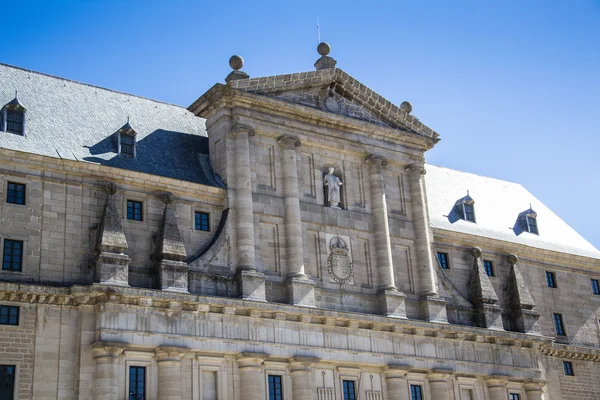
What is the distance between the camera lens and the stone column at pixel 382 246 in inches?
1686

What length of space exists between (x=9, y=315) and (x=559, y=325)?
30147 millimetres

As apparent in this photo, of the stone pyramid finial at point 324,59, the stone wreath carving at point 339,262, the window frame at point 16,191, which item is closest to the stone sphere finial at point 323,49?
the stone pyramid finial at point 324,59

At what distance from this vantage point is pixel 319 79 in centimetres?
4481

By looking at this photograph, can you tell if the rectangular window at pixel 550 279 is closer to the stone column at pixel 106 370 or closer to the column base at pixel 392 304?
the column base at pixel 392 304

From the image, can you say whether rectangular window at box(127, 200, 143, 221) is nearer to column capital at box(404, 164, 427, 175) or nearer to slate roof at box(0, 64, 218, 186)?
slate roof at box(0, 64, 218, 186)

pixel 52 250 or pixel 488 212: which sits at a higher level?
pixel 488 212

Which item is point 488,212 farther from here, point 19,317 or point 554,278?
point 19,317

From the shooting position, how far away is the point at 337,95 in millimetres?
45875

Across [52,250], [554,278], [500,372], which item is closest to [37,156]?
[52,250]

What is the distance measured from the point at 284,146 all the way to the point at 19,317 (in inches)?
570

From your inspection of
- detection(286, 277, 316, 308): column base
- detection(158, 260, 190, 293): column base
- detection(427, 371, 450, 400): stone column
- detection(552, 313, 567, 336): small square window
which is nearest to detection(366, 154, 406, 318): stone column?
detection(427, 371, 450, 400): stone column

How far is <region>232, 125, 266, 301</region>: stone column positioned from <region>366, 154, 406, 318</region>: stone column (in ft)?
21.6

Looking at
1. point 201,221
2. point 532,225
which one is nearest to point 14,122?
point 201,221

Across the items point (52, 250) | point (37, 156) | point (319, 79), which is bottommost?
point (52, 250)
